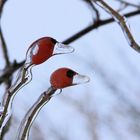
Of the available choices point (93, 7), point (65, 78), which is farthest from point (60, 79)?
point (93, 7)

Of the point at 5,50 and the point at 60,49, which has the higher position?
the point at 60,49

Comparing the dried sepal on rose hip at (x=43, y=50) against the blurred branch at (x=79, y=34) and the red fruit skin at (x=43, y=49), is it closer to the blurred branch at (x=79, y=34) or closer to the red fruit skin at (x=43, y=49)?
the red fruit skin at (x=43, y=49)

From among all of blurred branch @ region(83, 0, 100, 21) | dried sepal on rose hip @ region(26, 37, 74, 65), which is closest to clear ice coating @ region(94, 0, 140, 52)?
dried sepal on rose hip @ region(26, 37, 74, 65)

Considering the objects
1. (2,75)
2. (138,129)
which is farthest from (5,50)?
(138,129)

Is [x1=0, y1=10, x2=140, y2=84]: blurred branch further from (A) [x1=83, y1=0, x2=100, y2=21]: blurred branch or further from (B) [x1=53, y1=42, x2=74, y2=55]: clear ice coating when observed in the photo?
(B) [x1=53, y1=42, x2=74, y2=55]: clear ice coating

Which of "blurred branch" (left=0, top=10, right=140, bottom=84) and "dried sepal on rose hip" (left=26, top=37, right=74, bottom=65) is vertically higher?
"dried sepal on rose hip" (left=26, top=37, right=74, bottom=65)

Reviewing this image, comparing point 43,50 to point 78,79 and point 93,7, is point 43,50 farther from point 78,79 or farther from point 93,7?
point 93,7
